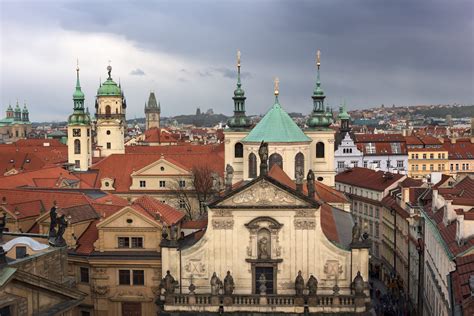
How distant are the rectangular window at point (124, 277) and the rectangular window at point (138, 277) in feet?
1.25

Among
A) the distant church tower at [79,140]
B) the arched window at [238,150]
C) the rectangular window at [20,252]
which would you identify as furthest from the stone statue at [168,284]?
the distant church tower at [79,140]

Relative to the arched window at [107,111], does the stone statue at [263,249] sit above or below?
below

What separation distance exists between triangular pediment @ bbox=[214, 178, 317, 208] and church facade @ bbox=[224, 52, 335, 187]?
22078 millimetres

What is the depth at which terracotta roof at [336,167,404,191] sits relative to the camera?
69.6m

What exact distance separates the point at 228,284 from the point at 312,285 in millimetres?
4632

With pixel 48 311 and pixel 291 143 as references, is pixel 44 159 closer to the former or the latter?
pixel 291 143

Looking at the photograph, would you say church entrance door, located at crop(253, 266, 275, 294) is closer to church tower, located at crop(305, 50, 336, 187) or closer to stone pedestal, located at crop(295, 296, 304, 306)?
stone pedestal, located at crop(295, 296, 304, 306)

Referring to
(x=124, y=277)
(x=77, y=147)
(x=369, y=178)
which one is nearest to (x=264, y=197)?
(x=124, y=277)

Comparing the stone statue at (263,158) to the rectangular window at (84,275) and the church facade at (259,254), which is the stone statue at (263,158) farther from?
the rectangular window at (84,275)

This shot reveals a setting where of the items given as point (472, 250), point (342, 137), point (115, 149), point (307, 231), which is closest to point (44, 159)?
point (115, 149)

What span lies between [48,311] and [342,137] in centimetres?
7956

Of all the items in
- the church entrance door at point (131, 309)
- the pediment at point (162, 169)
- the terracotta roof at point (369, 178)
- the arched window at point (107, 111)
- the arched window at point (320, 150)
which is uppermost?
the arched window at point (107, 111)

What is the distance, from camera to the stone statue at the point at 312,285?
35406 mm

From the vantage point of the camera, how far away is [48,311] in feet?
93.2
